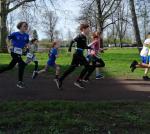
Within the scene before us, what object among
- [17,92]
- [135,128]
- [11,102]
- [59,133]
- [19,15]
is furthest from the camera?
[19,15]

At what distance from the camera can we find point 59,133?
25.1 ft

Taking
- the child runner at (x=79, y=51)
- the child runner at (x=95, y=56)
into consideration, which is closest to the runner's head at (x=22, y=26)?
the child runner at (x=79, y=51)

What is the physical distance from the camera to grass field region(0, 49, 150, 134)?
7.94m

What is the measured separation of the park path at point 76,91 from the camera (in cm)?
1138

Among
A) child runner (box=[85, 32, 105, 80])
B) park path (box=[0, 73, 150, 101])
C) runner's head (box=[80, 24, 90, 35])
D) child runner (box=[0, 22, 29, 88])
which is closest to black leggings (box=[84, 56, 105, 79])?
child runner (box=[85, 32, 105, 80])

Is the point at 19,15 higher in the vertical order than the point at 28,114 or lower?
higher

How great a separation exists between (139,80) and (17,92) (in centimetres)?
544

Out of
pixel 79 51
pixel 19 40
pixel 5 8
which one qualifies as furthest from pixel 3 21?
pixel 19 40

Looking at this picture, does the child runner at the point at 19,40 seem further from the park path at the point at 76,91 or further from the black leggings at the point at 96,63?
the black leggings at the point at 96,63

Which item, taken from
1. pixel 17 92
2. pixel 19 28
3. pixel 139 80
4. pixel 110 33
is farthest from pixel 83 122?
pixel 110 33

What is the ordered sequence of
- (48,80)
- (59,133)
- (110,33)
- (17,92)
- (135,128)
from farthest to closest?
(110,33), (48,80), (17,92), (135,128), (59,133)

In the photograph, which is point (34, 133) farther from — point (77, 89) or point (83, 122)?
point (77, 89)

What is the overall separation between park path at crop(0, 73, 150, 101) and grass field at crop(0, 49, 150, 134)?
117 centimetres

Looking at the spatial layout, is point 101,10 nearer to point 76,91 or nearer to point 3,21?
point 3,21
